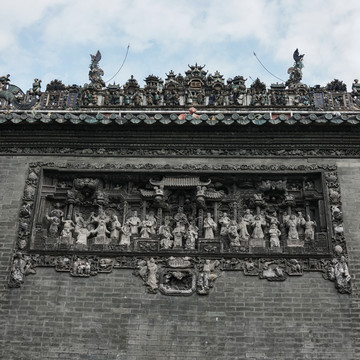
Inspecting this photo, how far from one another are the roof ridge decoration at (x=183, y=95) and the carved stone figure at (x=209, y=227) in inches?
131

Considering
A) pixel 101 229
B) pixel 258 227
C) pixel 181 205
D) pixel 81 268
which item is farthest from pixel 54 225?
pixel 258 227

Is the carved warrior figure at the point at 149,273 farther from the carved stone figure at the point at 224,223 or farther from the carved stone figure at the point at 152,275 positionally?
the carved stone figure at the point at 224,223

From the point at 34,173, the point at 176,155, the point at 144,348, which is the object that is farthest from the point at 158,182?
the point at 144,348

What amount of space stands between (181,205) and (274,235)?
2.09 m

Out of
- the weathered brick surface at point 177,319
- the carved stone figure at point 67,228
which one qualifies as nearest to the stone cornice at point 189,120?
the carved stone figure at point 67,228

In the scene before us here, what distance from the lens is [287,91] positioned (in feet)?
46.7

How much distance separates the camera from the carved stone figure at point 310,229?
11664 millimetres

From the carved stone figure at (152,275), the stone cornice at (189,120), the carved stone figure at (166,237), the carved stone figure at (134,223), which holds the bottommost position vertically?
the carved stone figure at (152,275)

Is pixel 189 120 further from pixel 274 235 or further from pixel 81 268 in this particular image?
Result: pixel 81 268

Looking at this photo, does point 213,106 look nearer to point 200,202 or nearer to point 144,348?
point 200,202

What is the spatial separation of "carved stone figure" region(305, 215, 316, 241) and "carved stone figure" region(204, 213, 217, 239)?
188 cm

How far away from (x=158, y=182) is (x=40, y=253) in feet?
9.40

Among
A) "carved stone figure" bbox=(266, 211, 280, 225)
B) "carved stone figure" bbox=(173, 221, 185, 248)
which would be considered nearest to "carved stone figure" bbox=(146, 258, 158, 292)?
"carved stone figure" bbox=(173, 221, 185, 248)

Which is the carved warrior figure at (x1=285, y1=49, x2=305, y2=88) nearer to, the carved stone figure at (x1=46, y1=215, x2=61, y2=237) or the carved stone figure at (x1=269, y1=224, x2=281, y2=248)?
the carved stone figure at (x1=269, y1=224, x2=281, y2=248)
